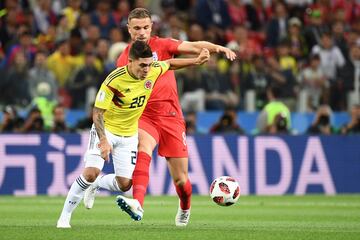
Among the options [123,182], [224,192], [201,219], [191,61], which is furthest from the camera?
[201,219]

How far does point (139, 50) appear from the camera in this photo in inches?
444

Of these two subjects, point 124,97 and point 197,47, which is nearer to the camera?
point 124,97

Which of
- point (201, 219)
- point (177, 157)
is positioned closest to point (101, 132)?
point (177, 157)

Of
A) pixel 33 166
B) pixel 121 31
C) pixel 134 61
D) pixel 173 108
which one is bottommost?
pixel 33 166

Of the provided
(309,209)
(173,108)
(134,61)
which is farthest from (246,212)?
(134,61)

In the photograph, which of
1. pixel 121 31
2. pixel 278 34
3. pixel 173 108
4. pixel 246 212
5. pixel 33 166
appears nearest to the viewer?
pixel 173 108

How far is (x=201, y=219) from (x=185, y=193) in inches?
59.1

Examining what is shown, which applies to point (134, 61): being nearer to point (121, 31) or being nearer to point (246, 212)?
point (246, 212)

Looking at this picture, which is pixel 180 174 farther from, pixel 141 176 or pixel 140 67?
pixel 140 67

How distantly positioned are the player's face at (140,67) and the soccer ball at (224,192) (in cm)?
207

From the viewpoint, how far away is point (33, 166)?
1922 cm

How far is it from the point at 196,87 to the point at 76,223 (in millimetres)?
8081

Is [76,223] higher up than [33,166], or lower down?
higher up

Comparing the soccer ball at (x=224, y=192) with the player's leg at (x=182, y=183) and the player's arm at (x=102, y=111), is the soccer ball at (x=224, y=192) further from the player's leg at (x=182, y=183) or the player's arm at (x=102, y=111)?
the player's arm at (x=102, y=111)
